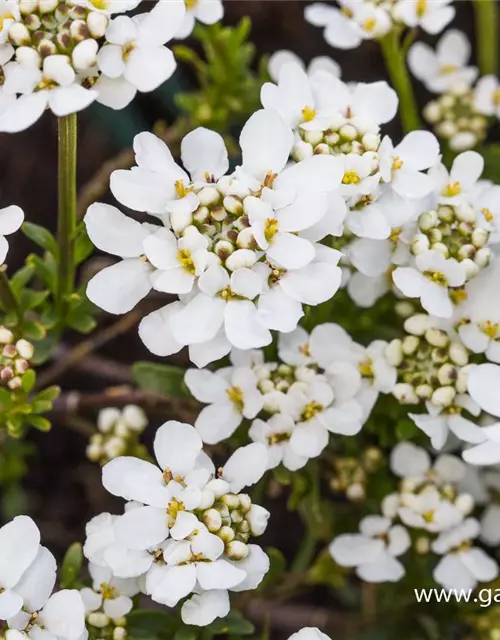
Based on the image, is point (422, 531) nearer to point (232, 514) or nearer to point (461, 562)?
point (461, 562)

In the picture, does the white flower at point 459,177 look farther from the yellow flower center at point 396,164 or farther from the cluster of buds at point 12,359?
the cluster of buds at point 12,359

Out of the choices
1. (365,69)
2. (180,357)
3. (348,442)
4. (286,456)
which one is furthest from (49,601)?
(365,69)

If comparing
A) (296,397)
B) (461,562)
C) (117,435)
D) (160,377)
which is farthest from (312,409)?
(117,435)

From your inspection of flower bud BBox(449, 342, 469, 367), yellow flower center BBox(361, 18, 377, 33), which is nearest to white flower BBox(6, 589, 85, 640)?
flower bud BBox(449, 342, 469, 367)

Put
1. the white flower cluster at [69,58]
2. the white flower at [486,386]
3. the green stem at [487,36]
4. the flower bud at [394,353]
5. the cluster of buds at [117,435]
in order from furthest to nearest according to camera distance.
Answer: the green stem at [487,36] < the cluster of buds at [117,435] < the flower bud at [394,353] < the white flower at [486,386] < the white flower cluster at [69,58]

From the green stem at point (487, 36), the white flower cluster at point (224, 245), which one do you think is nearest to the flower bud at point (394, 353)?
the white flower cluster at point (224, 245)

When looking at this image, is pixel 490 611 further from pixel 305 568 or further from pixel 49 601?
pixel 49 601

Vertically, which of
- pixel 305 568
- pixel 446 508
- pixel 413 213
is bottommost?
pixel 305 568
